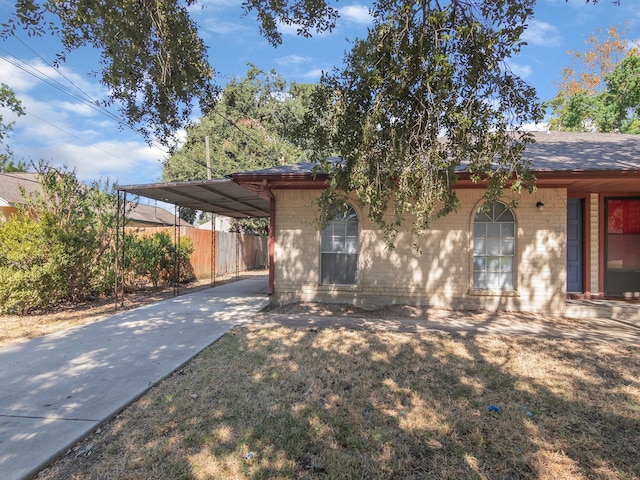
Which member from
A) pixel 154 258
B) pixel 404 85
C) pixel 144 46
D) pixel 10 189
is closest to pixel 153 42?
pixel 144 46

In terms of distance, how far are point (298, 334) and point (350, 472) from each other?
3.64 meters

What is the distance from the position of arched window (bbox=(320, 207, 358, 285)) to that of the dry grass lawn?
11.6ft

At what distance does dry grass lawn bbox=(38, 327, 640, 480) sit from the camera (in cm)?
272

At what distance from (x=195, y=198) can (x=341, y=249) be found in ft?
15.7

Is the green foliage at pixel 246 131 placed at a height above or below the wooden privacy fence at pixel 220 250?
above

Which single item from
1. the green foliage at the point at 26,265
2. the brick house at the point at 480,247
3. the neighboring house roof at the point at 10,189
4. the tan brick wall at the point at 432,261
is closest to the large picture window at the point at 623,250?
the brick house at the point at 480,247

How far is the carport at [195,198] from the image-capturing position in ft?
29.1

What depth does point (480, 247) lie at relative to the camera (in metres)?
8.45

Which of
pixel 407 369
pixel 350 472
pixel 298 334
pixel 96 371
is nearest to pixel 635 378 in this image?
pixel 407 369

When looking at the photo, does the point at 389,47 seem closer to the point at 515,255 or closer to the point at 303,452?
the point at 303,452

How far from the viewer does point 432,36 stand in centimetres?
477

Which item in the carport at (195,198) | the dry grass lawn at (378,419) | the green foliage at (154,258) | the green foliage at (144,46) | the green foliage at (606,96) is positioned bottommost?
the dry grass lawn at (378,419)

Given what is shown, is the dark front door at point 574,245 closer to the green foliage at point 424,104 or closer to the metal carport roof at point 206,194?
the green foliage at point 424,104

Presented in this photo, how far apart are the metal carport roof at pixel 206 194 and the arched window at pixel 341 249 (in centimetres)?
259
